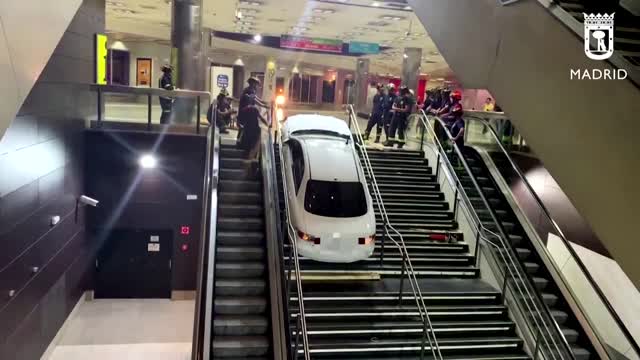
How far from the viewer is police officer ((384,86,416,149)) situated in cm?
1367

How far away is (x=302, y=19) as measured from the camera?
18641 mm

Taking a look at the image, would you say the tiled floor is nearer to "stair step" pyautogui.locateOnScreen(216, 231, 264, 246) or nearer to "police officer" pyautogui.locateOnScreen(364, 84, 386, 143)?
"stair step" pyautogui.locateOnScreen(216, 231, 264, 246)

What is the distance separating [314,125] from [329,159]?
1.37 meters

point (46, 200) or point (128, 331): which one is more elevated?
point (46, 200)

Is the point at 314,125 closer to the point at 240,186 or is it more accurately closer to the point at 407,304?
the point at 240,186

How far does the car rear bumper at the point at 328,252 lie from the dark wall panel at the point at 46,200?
170 inches

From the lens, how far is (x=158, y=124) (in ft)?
41.8

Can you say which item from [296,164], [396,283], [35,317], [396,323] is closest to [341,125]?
[296,164]

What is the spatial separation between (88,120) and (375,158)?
267 inches

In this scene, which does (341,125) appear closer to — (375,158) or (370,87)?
(375,158)

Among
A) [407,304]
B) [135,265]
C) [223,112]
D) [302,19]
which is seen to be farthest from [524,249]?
[302,19]

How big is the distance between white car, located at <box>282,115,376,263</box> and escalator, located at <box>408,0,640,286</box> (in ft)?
12.2

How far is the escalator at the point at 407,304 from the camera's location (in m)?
7.60

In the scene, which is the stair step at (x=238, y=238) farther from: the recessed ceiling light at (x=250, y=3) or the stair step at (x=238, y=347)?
the recessed ceiling light at (x=250, y=3)
